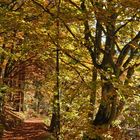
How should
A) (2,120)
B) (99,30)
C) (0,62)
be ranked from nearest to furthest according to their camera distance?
1. (99,30)
2. (0,62)
3. (2,120)

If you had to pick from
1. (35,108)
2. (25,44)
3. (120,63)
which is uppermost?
(25,44)

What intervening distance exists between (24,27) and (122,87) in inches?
181

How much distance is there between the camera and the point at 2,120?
21.6 metres

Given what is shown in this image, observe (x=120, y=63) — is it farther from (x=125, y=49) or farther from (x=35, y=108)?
(x=35, y=108)

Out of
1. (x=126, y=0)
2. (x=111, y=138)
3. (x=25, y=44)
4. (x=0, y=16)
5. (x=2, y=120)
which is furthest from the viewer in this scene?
(x=2, y=120)

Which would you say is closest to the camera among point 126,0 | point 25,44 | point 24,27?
point 126,0

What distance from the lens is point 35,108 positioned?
46.4 m

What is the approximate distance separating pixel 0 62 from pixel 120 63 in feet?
25.8

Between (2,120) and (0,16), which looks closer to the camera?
(0,16)

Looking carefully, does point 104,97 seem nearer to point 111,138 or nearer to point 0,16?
point 111,138

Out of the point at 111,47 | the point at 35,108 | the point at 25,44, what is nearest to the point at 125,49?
the point at 111,47

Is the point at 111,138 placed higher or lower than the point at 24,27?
lower

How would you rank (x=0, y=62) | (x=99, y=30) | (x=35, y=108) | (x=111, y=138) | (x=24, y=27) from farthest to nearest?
1. (x=35, y=108)
2. (x=0, y=62)
3. (x=99, y=30)
4. (x=24, y=27)
5. (x=111, y=138)

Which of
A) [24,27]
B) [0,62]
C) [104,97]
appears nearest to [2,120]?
[0,62]
